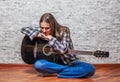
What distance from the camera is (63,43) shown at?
269 centimetres

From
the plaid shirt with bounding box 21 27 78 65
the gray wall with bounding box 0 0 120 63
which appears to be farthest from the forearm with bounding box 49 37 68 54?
the gray wall with bounding box 0 0 120 63

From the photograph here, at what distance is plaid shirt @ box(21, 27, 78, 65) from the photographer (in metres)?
2.66

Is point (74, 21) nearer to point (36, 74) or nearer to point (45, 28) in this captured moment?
point (45, 28)

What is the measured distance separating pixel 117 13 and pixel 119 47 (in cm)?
41

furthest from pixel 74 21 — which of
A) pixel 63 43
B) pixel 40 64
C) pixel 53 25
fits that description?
pixel 40 64

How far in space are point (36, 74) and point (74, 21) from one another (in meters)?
0.86

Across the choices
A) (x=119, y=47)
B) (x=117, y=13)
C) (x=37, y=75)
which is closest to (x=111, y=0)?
(x=117, y=13)

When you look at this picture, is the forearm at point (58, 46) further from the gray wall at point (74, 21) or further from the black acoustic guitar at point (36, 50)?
the gray wall at point (74, 21)

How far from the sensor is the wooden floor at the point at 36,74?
262cm

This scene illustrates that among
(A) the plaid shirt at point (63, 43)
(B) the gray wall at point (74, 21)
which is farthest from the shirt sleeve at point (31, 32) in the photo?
(B) the gray wall at point (74, 21)

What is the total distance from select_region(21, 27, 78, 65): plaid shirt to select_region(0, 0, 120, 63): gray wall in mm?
520

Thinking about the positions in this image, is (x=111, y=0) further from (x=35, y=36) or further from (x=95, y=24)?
(x=35, y=36)

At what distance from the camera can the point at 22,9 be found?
11.0 ft

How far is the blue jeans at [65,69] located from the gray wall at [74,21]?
2.39 ft
